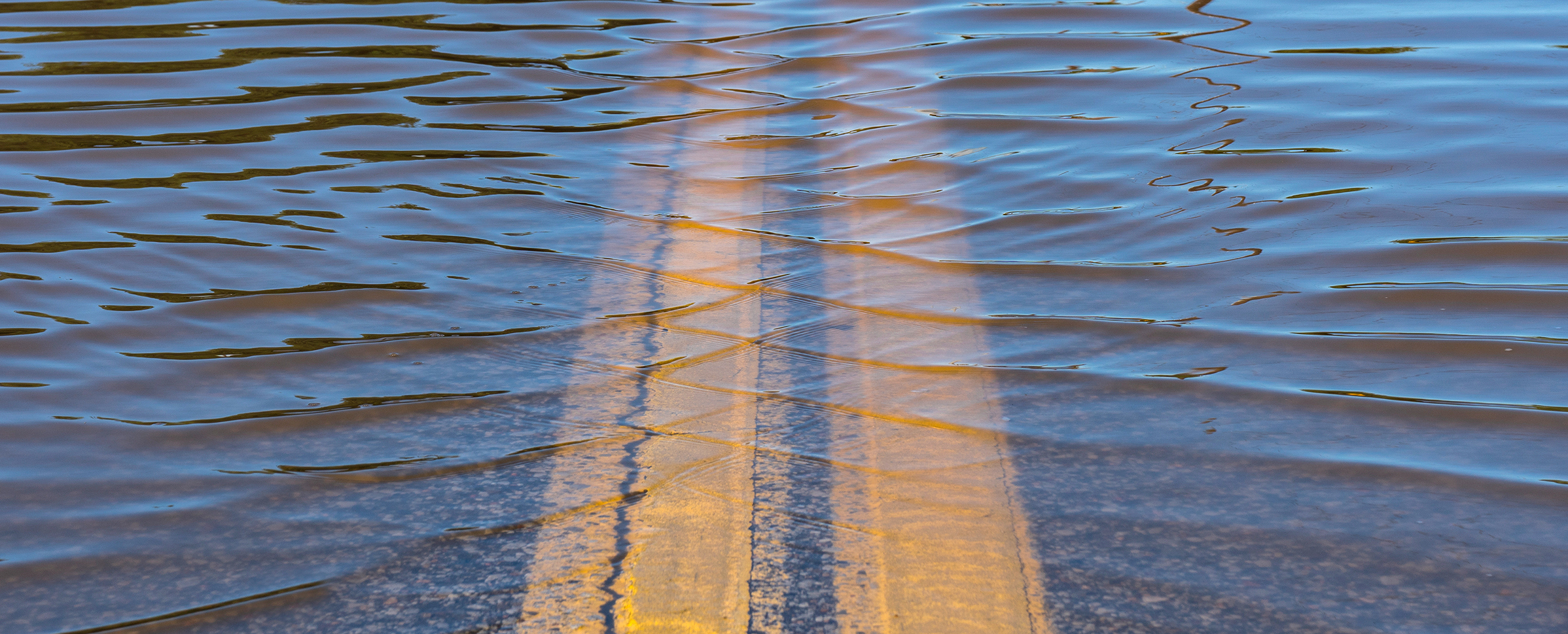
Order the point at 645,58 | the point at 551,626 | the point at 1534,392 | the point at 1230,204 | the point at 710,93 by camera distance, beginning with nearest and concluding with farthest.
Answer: the point at 551,626 < the point at 1534,392 < the point at 1230,204 < the point at 710,93 < the point at 645,58

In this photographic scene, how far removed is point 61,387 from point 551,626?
1.24 metres

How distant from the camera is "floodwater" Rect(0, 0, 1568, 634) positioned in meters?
1.52

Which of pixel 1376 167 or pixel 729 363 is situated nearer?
pixel 729 363

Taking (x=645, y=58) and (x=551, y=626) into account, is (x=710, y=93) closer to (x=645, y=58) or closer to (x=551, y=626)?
(x=645, y=58)

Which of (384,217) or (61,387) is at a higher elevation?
(384,217)

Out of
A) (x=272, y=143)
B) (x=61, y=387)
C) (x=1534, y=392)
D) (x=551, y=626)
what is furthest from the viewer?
(x=272, y=143)

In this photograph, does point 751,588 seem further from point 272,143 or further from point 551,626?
point 272,143

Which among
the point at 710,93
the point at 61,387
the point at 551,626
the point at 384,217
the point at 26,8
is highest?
the point at 26,8

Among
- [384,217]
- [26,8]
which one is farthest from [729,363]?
[26,8]

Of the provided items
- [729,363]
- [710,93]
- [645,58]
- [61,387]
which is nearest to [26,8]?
[645,58]

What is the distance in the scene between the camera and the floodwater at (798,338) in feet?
5.00

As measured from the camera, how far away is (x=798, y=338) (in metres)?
2.26

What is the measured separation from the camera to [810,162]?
3.30 metres

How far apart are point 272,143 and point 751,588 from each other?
8.08 feet
